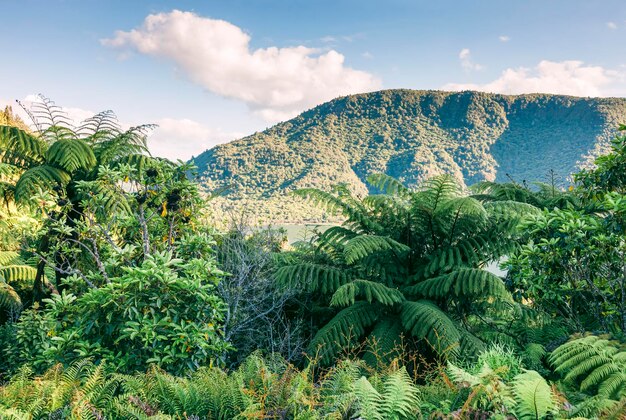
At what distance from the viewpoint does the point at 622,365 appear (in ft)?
8.80

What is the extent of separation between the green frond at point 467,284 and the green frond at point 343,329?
0.56 metres

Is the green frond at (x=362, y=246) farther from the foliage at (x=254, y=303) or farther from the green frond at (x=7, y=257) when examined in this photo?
the green frond at (x=7, y=257)

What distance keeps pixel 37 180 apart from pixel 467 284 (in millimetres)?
4427

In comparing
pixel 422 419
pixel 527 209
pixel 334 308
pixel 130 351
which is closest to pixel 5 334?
pixel 130 351

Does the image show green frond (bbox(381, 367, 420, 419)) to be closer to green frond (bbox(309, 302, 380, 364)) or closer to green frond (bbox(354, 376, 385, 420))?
green frond (bbox(354, 376, 385, 420))

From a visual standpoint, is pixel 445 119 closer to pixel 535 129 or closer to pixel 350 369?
pixel 535 129

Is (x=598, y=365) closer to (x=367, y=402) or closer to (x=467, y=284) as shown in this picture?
(x=467, y=284)

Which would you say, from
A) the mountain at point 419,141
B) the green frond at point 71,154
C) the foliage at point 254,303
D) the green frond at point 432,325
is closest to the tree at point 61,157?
the green frond at point 71,154

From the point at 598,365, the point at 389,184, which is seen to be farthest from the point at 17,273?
the point at 598,365

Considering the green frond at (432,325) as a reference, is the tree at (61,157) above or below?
above

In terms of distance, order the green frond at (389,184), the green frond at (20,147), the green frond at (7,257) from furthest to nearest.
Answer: the green frond at (7,257) → the green frond at (389,184) → the green frond at (20,147)

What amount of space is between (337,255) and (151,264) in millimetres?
2583

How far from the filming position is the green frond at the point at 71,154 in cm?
461

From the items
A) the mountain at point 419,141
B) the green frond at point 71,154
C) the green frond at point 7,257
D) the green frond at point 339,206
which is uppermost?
the mountain at point 419,141
